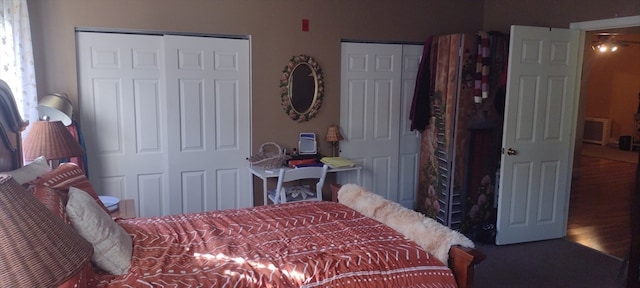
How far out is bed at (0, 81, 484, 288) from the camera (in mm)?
1853

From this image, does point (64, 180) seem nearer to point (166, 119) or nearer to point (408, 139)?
point (166, 119)

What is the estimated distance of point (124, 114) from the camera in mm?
3740


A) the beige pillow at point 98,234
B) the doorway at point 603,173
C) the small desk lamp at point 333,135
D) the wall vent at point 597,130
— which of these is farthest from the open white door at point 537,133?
the wall vent at point 597,130

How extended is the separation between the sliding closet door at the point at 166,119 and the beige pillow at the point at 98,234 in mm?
1904

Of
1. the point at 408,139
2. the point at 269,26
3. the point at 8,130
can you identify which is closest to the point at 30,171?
the point at 8,130

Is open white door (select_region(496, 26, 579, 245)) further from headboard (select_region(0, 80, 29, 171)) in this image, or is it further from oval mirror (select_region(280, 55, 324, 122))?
headboard (select_region(0, 80, 29, 171))

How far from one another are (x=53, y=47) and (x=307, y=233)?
2.49 m

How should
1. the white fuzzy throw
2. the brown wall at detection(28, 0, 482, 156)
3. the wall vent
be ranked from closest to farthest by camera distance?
the white fuzzy throw
the brown wall at detection(28, 0, 482, 156)
the wall vent

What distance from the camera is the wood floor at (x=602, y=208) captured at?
4.21 meters

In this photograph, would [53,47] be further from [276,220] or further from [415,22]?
[415,22]

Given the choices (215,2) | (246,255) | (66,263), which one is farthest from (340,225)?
(215,2)

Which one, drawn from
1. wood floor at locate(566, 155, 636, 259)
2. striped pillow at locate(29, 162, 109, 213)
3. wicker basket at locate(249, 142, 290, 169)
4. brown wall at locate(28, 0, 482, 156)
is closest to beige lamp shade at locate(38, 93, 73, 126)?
brown wall at locate(28, 0, 482, 156)

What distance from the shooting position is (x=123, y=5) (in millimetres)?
3590

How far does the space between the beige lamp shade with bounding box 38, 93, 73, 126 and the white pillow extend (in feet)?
Result: 2.87
